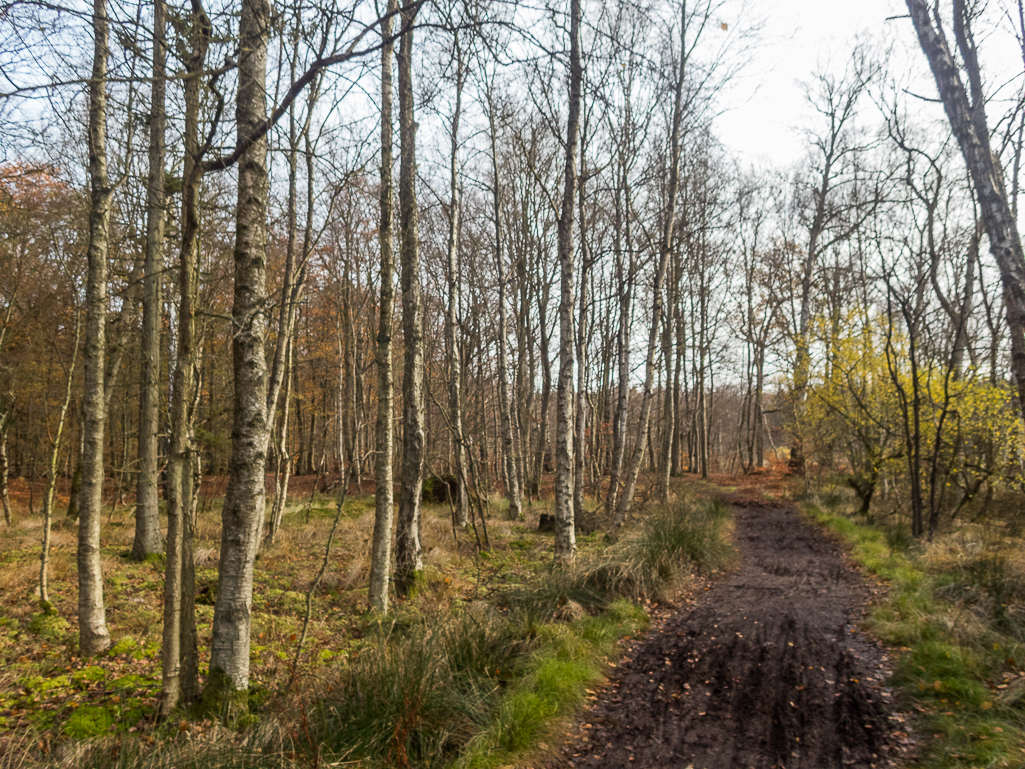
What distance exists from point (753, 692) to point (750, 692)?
23 millimetres

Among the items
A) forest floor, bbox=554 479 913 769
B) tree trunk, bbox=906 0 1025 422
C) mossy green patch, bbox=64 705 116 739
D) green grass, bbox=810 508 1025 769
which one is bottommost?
forest floor, bbox=554 479 913 769

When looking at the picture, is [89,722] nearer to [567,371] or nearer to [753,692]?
[753,692]

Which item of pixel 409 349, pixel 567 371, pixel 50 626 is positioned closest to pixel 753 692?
pixel 567 371

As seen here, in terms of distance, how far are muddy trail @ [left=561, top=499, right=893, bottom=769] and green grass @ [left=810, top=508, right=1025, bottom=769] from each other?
0.27 m

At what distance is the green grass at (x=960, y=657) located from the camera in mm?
3447

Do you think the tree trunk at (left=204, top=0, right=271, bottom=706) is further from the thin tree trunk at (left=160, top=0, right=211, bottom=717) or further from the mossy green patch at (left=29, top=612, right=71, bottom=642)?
the mossy green patch at (left=29, top=612, right=71, bottom=642)

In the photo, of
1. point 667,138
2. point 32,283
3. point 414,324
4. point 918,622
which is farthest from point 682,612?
point 32,283

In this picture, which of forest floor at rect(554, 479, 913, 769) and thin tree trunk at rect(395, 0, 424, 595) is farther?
thin tree trunk at rect(395, 0, 424, 595)

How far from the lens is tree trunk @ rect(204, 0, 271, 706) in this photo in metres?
3.72

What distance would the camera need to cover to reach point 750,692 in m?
4.51

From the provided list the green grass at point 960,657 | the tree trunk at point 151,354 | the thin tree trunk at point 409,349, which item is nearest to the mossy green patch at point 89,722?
the tree trunk at point 151,354

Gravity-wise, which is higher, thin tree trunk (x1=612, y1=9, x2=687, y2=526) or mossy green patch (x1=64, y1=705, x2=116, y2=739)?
thin tree trunk (x1=612, y1=9, x2=687, y2=526)

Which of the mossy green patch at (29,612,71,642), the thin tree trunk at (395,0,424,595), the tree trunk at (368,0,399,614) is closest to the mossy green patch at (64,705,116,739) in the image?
the mossy green patch at (29,612,71,642)

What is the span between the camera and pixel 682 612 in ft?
22.0
